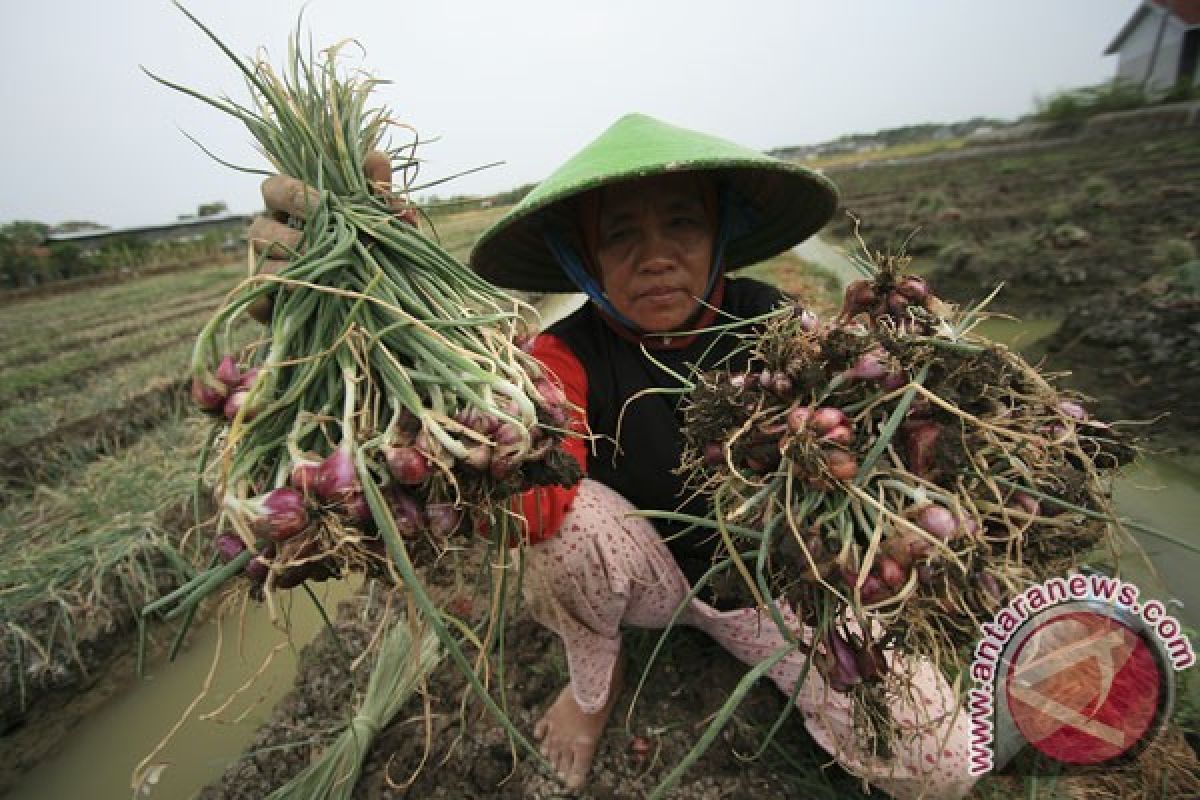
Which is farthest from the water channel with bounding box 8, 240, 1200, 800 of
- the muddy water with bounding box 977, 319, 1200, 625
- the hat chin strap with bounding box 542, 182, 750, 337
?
the hat chin strap with bounding box 542, 182, 750, 337

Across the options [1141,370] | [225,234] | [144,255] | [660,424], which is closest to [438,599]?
[660,424]

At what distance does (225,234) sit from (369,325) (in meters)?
31.0

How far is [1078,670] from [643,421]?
832mm

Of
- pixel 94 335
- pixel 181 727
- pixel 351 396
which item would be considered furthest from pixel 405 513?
pixel 94 335

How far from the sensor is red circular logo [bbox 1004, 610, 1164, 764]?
2.68 ft

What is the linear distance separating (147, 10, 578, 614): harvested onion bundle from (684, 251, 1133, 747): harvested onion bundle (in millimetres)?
282

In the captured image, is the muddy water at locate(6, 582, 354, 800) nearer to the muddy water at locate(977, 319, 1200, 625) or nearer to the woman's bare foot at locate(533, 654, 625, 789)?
the woman's bare foot at locate(533, 654, 625, 789)

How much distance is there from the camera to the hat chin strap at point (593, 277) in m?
1.32

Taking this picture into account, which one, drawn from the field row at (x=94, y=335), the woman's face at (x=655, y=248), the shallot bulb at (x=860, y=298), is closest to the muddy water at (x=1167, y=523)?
the woman's face at (x=655, y=248)

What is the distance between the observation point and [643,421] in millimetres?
1320

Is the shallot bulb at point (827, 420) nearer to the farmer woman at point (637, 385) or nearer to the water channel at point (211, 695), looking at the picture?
the farmer woman at point (637, 385)

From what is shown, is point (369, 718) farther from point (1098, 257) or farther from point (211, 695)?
point (1098, 257)

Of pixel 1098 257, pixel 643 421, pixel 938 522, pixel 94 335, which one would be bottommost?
pixel 1098 257

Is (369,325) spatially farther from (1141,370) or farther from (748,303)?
(1141,370)
